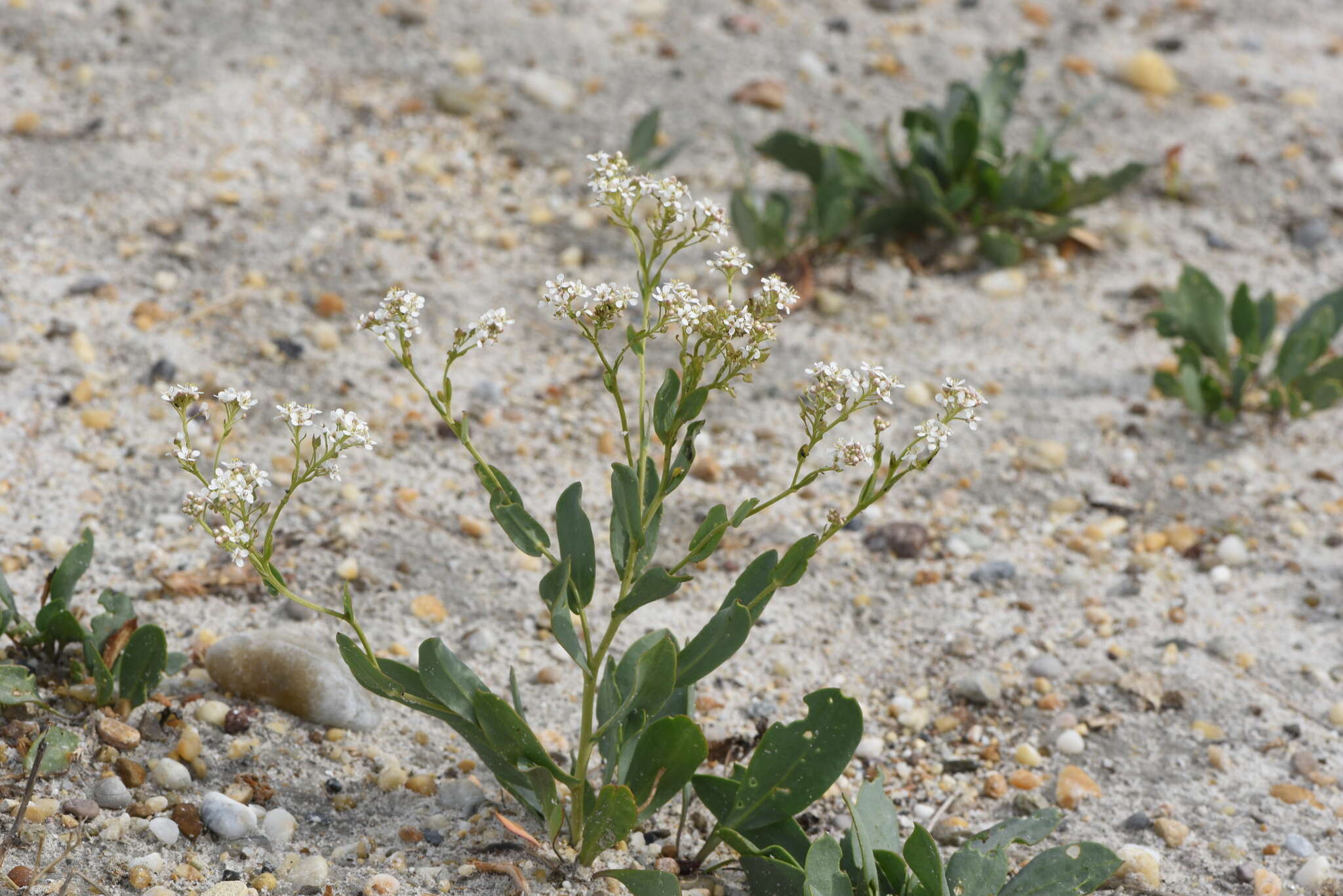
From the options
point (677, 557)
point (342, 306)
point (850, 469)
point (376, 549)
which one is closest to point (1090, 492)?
point (850, 469)

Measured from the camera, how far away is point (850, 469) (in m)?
3.82

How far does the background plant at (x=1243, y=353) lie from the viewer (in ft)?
12.5

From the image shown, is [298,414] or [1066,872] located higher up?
[298,414]

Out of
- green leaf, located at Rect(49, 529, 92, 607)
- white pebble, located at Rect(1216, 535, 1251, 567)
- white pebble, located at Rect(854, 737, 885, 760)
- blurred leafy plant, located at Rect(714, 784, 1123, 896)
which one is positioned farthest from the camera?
white pebble, located at Rect(1216, 535, 1251, 567)

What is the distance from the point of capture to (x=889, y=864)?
7.36 feet

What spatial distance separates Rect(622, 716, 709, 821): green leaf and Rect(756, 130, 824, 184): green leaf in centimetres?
293

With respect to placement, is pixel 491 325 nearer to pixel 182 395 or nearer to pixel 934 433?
pixel 182 395

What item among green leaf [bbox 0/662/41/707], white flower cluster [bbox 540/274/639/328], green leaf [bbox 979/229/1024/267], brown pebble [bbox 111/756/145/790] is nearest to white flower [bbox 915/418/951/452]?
white flower cluster [bbox 540/274/639/328]

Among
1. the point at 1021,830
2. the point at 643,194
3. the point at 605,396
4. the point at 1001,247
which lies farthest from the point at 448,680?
the point at 1001,247

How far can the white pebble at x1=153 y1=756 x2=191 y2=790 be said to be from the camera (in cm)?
245

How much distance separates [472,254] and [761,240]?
1052 millimetres

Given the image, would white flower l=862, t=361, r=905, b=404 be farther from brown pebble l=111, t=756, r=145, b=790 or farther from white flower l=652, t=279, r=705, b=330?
brown pebble l=111, t=756, r=145, b=790

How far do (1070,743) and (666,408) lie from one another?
1474 mm

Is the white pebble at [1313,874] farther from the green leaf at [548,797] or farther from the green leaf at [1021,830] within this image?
the green leaf at [548,797]
